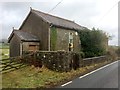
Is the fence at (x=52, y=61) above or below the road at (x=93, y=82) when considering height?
above

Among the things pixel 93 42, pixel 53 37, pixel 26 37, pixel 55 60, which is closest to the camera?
pixel 55 60

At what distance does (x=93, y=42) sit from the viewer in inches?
1489

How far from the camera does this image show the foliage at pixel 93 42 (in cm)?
3738

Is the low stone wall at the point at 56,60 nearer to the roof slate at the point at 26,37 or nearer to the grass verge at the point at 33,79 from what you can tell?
the grass verge at the point at 33,79

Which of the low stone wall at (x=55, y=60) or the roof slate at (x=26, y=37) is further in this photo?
the roof slate at (x=26, y=37)

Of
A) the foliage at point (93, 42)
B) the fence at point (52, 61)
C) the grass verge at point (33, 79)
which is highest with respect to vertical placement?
the foliage at point (93, 42)

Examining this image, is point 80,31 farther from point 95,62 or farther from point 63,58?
point 63,58

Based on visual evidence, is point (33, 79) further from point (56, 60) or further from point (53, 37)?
point (53, 37)

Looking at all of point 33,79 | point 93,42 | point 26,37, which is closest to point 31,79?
point 33,79

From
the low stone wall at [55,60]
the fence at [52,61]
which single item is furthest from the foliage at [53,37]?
the low stone wall at [55,60]

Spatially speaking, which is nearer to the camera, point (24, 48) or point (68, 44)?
point (24, 48)

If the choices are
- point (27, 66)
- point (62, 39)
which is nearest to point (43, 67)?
point (27, 66)

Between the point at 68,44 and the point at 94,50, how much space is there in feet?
16.0

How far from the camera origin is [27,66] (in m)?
21.7
